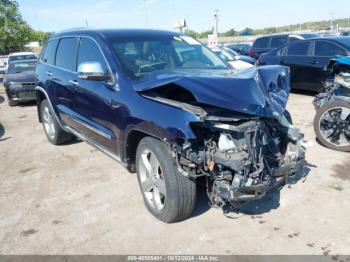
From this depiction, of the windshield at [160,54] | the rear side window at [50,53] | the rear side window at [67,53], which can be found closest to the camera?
the windshield at [160,54]

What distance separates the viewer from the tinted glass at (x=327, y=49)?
→ 28.1 ft

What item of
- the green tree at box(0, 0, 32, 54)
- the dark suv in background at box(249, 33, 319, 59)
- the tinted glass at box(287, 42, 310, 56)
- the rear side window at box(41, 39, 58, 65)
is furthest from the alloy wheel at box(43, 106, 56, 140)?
the green tree at box(0, 0, 32, 54)

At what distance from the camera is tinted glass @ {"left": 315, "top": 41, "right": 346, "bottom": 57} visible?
8.58 meters

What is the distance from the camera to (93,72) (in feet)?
11.8

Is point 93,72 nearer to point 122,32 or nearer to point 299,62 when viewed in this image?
point 122,32

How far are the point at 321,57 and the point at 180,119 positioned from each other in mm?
7372

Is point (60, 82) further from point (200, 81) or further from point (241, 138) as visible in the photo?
point (241, 138)

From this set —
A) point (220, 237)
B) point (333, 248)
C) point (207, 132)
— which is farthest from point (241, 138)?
point (333, 248)

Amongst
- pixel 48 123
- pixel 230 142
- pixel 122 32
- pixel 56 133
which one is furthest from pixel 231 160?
pixel 48 123

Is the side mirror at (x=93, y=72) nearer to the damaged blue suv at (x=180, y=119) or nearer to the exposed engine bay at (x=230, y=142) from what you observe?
the damaged blue suv at (x=180, y=119)

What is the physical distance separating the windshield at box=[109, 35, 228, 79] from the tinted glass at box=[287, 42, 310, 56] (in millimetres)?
5802

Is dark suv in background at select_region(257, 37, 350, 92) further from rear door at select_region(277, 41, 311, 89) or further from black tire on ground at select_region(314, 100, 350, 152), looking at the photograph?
black tire on ground at select_region(314, 100, 350, 152)

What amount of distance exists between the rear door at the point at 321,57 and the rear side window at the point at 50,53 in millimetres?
6512

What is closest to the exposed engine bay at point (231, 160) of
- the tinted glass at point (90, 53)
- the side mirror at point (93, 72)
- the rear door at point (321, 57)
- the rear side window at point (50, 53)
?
the side mirror at point (93, 72)
